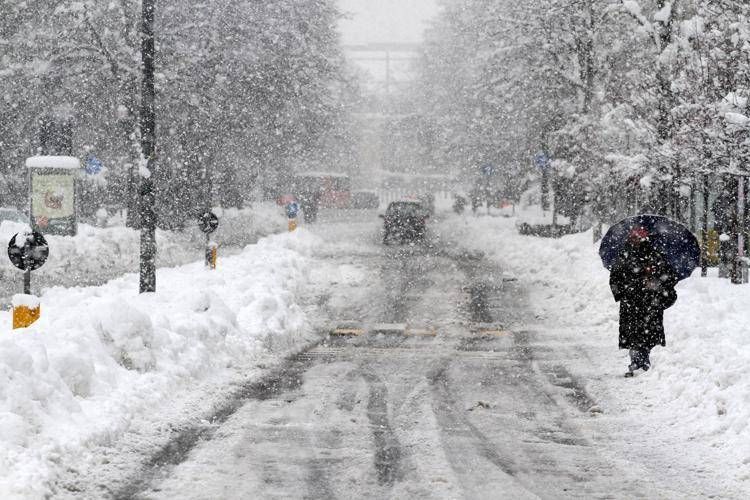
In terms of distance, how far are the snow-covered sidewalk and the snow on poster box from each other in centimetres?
1310

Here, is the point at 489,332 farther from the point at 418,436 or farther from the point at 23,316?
the point at 23,316

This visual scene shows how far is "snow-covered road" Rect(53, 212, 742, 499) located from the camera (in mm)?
6625

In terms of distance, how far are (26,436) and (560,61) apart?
89.8ft

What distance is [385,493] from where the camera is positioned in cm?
643

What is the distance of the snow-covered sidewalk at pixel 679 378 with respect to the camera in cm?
764

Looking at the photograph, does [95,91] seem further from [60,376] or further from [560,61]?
[60,376]

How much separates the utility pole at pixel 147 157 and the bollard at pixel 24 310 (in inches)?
173

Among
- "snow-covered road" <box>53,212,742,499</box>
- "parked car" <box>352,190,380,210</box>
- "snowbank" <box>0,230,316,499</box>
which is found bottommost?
"snow-covered road" <box>53,212,742,499</box>

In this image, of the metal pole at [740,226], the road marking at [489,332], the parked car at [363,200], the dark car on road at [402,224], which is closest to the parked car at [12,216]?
the dark car on road at [402,224]

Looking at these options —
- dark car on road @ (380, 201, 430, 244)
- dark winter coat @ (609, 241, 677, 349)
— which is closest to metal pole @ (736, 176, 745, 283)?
dark winter coat @ (609, 241, 677, 349)

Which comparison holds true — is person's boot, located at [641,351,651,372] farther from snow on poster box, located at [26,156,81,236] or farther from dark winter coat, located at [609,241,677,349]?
snow on poster box, located at [26,156,81,236]

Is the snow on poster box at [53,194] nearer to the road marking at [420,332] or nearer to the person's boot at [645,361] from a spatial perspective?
the road marking at [420,332]

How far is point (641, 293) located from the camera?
36.6ft

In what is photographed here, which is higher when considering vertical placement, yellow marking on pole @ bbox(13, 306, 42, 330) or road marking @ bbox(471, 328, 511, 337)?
yellow marking on pole @ bbox(13, 306, 42, 330)
